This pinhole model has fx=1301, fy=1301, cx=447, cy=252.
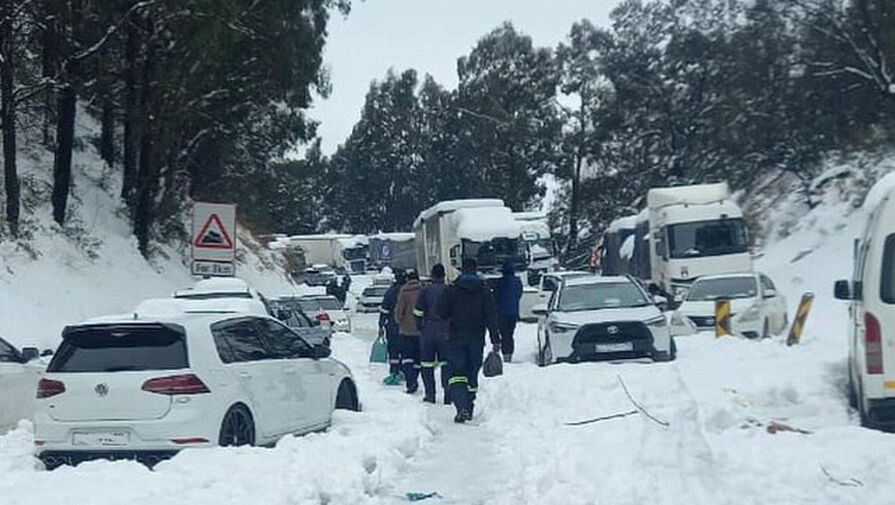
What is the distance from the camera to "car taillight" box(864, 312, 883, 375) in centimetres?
1119

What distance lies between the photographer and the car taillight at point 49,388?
11.1 meters

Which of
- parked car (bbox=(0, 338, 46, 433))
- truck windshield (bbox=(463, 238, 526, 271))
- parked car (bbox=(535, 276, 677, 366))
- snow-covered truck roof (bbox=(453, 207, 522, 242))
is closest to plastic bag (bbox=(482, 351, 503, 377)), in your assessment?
parked car (bbox=(535, 276, 677, 366))

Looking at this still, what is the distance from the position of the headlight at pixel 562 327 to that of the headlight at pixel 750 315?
7077 mm

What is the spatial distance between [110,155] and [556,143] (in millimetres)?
34297

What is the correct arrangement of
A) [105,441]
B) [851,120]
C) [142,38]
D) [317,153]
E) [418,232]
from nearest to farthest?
[105,441] → [142,38] → [851,120] → [418,232] → [317,153]

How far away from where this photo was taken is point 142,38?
31125 mm

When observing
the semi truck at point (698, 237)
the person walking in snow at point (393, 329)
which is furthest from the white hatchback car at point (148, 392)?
the semi truck at point (698, 237)

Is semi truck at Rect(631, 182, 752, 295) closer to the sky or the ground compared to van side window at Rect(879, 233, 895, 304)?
closer to the sky

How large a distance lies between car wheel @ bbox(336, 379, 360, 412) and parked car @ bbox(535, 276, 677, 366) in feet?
16.2

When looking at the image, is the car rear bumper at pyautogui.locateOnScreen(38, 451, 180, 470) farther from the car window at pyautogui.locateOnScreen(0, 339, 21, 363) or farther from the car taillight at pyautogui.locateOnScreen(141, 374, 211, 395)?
the car window at pyautogui.locateOnScreen(0, 339, 21, 363)

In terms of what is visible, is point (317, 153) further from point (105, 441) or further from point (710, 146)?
point (105, 441)

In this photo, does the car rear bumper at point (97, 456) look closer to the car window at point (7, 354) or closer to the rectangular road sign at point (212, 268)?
the car window at point (7, 354)

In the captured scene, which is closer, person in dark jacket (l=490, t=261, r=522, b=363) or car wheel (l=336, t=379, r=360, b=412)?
car wheel (l=336, t=379, r=360, b=412)

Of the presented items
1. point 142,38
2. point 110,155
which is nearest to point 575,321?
point 142,38
